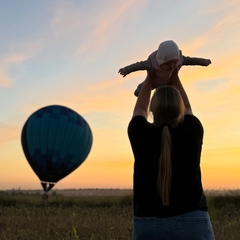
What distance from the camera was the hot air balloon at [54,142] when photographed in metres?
31.2

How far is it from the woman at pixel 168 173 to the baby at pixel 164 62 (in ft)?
0.73

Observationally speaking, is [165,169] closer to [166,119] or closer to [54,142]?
[166,119]

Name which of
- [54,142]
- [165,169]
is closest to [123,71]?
[165,169]

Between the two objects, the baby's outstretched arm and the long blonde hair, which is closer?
the long blonde hair

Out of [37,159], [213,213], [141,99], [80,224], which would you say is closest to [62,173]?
[37,159]

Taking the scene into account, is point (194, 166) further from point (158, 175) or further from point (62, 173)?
point (62, 173)

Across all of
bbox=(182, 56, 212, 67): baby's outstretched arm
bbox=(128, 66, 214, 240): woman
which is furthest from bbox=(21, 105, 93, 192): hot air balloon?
bbox=(128, 66, 214, 240): woman

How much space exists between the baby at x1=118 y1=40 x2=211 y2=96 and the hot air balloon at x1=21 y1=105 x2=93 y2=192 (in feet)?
92.5

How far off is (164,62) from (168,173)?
746 millimetres

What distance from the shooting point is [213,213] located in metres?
15.6

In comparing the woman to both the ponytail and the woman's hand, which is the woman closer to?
the ponytail

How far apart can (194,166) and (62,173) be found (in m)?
30.0

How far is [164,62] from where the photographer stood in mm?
2967

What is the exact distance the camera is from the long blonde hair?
106 inches
